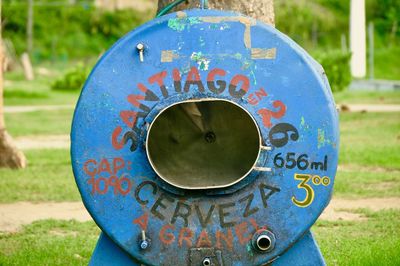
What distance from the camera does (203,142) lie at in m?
4.90

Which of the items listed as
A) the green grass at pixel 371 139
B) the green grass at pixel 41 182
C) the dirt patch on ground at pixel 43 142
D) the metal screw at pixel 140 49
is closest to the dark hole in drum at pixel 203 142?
the metal screw at pixel 140 49

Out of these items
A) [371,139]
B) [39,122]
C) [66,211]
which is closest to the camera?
[66,211]

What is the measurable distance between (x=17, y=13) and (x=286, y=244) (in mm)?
44029

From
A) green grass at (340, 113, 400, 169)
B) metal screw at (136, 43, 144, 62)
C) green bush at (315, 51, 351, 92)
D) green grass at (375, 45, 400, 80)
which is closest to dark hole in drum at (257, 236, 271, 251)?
metal screw at (136, 43, 144, 62)

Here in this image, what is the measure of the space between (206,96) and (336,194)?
443cm

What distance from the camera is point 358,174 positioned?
10023 mm

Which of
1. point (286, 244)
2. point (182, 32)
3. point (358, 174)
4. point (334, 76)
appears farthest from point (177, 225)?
point (334, 76)

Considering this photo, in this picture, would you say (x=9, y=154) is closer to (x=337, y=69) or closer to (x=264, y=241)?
(x=264, y=241)

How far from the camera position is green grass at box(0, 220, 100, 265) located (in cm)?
621

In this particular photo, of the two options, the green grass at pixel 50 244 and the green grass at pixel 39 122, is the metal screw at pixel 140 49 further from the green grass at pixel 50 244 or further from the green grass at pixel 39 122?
the green grass at pixel 39 122

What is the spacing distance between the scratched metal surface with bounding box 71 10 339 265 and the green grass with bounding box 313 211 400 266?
1308 millimetres

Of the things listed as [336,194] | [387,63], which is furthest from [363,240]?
[387,63]

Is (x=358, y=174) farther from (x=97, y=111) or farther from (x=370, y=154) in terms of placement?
(x=97, y=111)

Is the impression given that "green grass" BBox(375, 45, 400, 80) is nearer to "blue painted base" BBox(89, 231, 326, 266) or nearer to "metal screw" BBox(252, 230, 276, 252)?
"blue painted base" BBox(89, 231, 326, 266)
